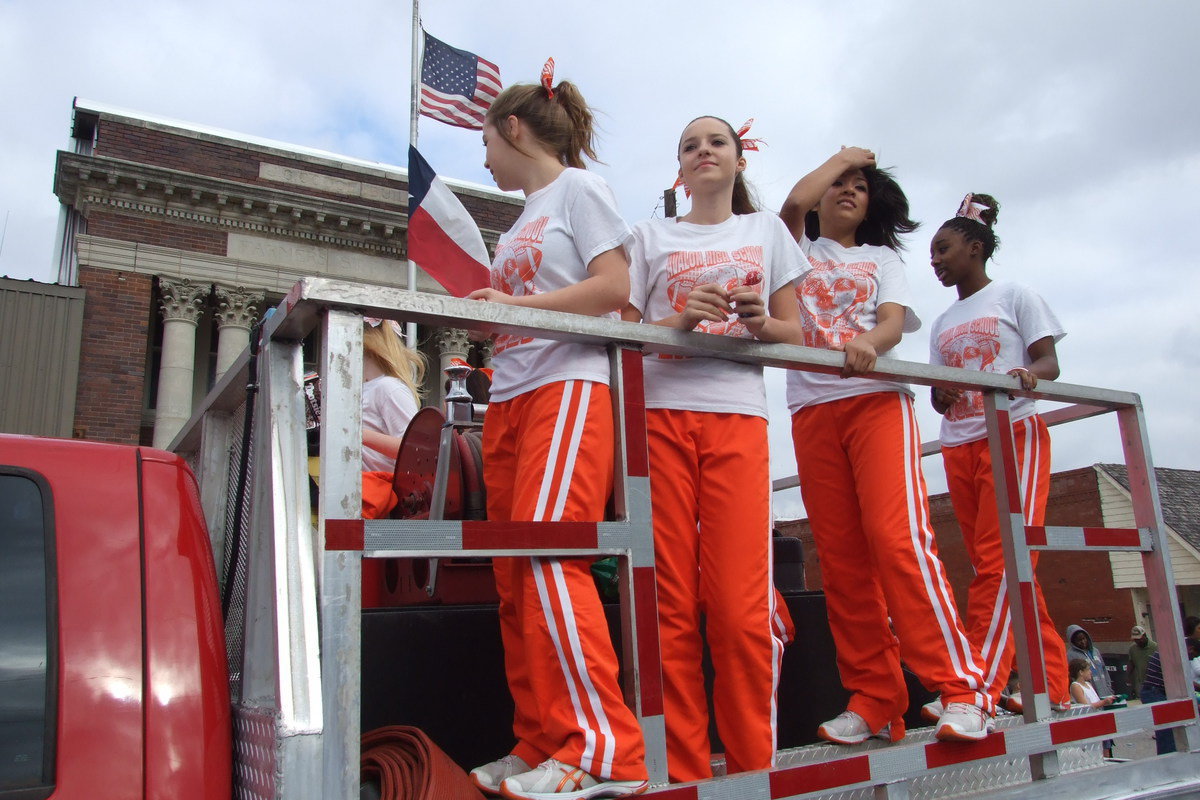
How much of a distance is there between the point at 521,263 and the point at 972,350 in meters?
2.08

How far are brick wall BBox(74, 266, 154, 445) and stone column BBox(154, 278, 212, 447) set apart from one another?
370mm

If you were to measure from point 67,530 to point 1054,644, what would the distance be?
9.55 ft

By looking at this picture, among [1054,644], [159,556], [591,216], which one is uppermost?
[591,216]

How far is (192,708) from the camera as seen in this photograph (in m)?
1.55

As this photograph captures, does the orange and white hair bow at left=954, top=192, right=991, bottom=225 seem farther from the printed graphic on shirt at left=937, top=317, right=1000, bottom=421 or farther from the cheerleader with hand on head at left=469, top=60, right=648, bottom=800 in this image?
the cheerleader with hand on head at left=469, top=60, right=648, bottom=800

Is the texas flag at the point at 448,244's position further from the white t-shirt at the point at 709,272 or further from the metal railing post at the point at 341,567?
the metal railing post at the point at 341,567

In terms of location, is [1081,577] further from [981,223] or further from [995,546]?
[995,546]

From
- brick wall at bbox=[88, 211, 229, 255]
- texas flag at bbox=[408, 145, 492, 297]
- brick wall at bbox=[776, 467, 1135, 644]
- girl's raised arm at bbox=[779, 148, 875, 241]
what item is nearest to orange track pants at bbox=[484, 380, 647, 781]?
girl's raised arm at bbox=[779, 148, 875, 241]

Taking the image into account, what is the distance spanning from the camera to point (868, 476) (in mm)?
2846

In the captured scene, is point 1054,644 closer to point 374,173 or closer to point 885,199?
point 885,199

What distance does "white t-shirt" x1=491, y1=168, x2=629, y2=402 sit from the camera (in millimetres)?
2352

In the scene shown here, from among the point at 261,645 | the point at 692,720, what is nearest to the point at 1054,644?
the point at 692,720

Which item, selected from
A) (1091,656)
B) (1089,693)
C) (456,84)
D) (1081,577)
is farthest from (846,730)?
(1081,577)

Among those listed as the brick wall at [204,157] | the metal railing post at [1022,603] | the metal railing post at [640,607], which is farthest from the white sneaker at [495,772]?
the brick wall at [204,157]
